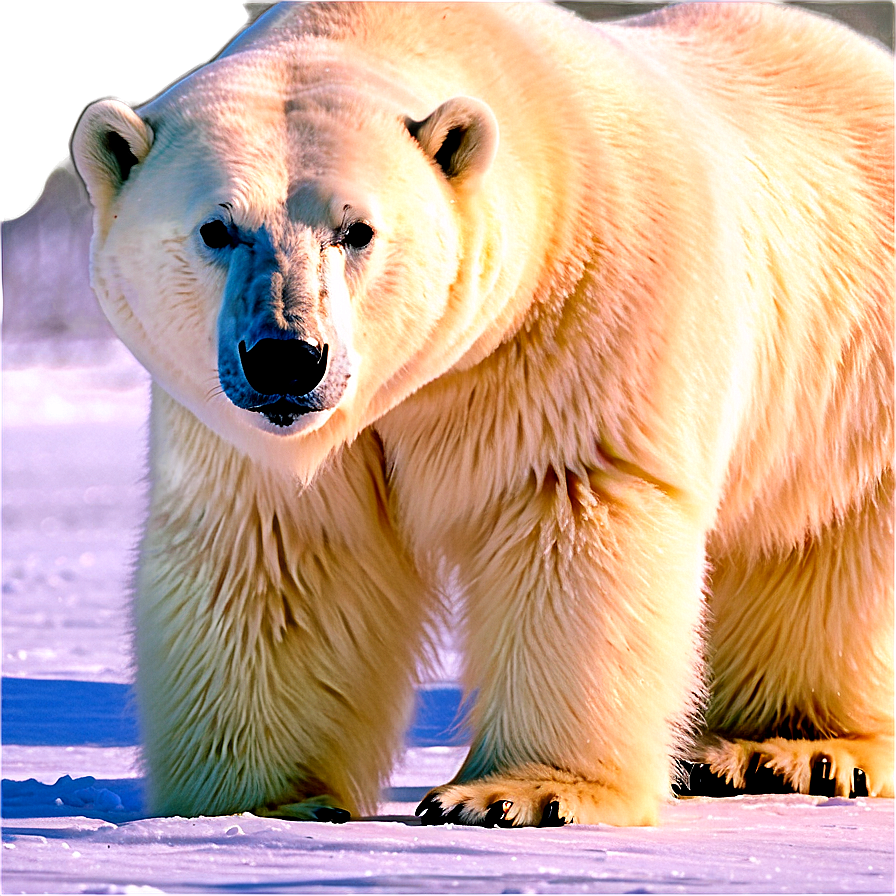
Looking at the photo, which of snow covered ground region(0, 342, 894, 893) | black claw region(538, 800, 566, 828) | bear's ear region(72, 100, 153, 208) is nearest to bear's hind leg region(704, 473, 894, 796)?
snow covered ground region(0, 342, 894, 893)

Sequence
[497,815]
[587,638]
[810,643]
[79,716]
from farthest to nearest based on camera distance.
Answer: [79,716] → [810,643] → [587,638] → [497,815]

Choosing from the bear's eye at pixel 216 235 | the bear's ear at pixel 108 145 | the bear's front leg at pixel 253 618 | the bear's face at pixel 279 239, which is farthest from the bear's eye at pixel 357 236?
the bear's front leg at pixel 253 618

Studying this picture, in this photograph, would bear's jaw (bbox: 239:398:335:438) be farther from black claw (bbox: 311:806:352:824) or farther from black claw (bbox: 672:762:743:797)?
black claw (bbox: 672:762:743:797)

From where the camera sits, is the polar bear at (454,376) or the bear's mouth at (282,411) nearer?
the bear's mouth at (282,411)

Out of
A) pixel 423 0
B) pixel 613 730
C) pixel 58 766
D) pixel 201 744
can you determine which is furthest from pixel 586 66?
pixel 58 766

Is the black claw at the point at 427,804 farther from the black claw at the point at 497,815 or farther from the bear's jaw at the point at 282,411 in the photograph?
the bear's jaw at the point at 282,411

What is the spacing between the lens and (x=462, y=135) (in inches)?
127

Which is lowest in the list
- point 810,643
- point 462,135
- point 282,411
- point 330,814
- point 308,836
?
point 810,643

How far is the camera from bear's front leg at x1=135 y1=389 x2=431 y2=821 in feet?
11.6

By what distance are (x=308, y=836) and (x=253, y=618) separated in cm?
69

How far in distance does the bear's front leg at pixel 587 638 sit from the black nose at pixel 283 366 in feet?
2.28

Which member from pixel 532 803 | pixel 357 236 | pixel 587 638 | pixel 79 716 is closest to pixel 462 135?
pixel 357 236

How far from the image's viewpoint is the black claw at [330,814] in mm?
3422

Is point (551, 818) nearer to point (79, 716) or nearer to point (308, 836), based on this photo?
point (308, 836)
